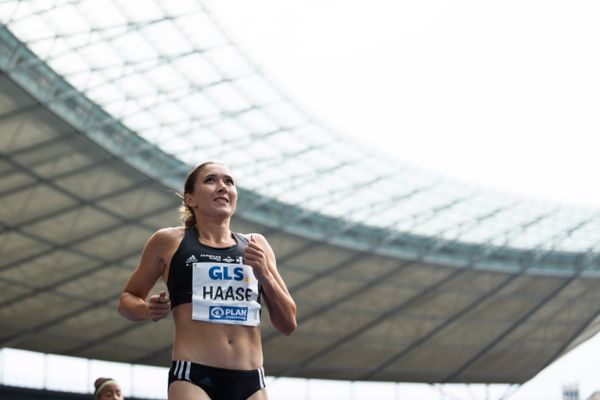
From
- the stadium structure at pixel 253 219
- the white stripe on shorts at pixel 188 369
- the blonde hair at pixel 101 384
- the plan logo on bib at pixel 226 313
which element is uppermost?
the stadium structure at pixel 253 219

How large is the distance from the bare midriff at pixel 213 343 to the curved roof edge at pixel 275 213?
81.4 feet

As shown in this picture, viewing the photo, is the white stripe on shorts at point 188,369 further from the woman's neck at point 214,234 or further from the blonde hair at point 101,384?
the blonde hair at point 101,384

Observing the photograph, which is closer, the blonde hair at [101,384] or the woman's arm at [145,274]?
the woman's arm at [145,274]

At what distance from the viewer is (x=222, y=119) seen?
3706 centimetres

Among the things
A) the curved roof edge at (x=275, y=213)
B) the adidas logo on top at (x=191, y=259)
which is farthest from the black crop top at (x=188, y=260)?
the curved roof edge at (x=275, y=213)

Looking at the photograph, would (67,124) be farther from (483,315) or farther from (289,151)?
(483,315)

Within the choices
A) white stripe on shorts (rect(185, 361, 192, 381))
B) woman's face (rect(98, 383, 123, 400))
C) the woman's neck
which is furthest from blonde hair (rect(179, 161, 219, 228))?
woman's face (rect(98, 383, 123, 400))

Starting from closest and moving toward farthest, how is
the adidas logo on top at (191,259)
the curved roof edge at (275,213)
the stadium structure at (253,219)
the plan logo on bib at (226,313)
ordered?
the plan logo on bib at (226,313)
the adidas logo on top at (191,259)
the curved roof edge at (275,213)
the stadium structure at (253,219)

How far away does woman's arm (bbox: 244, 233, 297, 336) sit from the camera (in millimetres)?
4984

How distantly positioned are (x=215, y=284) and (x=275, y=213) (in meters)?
38.1

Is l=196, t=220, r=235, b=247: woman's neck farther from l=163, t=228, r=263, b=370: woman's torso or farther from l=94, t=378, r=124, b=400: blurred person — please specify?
l=94, t=378, r=124, b=400: blurred person

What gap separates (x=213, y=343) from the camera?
502 cm

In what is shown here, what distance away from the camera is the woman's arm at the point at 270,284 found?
16.4 ft

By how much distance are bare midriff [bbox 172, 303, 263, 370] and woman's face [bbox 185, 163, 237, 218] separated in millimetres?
561
